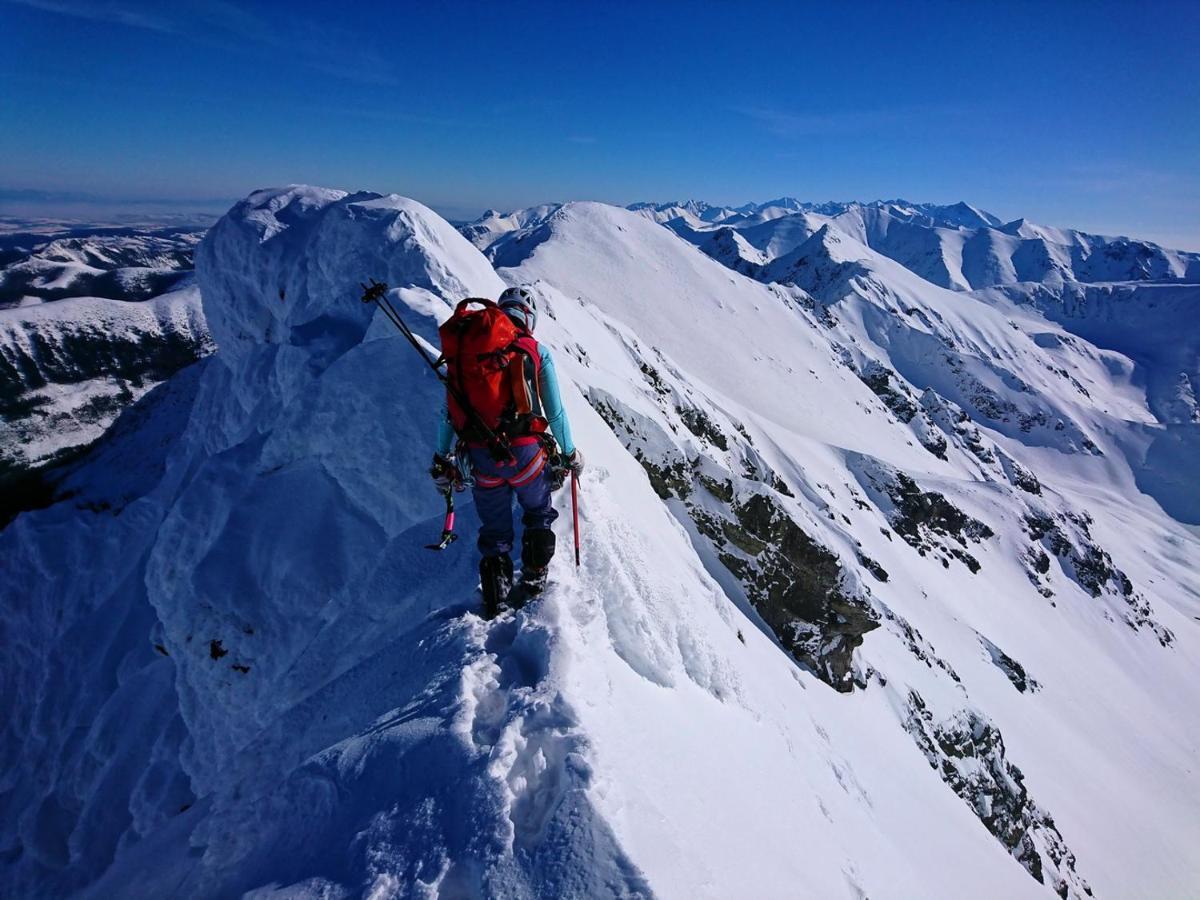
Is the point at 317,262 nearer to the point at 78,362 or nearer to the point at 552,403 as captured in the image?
the point at 552,403

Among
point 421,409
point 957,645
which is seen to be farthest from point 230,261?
point 957,645

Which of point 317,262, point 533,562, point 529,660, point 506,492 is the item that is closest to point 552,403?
point 506,492

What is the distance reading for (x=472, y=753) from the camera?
445 centimetres

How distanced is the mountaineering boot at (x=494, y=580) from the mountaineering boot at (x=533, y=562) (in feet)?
0.73

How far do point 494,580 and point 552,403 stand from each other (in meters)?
2.14

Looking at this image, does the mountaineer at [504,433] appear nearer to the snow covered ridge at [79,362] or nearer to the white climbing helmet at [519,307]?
the white climbing helmet at [519,307]

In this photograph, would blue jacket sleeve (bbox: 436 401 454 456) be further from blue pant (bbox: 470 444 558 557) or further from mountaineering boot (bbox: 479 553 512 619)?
mountaineering boot (bbox: 479 553 512 619)

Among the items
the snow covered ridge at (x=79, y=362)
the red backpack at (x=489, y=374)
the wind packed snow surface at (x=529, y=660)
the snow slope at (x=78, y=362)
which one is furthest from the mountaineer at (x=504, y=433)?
the snow slope at (x=78, y=362)

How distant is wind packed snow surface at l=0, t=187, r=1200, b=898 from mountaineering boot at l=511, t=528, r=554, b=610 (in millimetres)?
419

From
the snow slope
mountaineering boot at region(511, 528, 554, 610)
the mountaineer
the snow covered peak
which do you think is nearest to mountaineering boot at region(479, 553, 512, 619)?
the mountaineer

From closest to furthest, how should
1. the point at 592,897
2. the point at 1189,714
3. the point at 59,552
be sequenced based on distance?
the point at 592,897, the point at 59,552, the point at 1189,714

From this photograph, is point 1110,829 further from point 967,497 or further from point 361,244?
point 361,244

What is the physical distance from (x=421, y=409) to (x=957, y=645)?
4566cm

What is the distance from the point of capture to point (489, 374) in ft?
19.1
